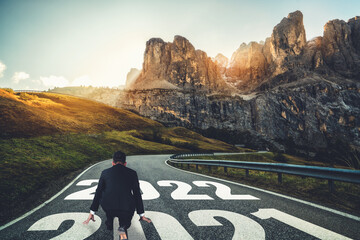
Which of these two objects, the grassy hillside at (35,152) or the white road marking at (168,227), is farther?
the grassy hillside at (35,152)

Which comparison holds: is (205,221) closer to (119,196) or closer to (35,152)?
(119,196)

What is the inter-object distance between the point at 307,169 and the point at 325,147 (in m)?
194

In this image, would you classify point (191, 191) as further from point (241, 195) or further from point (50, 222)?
point (50, 222)

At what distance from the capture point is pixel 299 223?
11.6 ft

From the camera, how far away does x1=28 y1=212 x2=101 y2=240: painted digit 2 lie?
10.5ft

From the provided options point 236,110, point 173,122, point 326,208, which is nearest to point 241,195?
point 326,208

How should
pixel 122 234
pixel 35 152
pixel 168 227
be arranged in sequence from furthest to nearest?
pixel 35 152 < pixel 168 227 < pixel 122 234

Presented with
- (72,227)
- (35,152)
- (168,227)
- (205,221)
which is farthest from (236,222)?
(35,152)

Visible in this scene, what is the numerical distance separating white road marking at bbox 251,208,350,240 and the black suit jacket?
2.64m

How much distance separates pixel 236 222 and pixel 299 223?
3.74ft

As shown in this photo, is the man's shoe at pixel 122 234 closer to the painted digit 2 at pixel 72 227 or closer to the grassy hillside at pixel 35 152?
the painted digit 2 at pixel 72 227

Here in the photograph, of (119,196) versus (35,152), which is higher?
(119,196)

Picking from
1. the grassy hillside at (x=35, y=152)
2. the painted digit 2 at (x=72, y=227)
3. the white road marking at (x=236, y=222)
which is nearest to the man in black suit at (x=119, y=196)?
the painted digit 2 at (x=72, y=227)

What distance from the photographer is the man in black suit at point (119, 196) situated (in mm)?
3002
